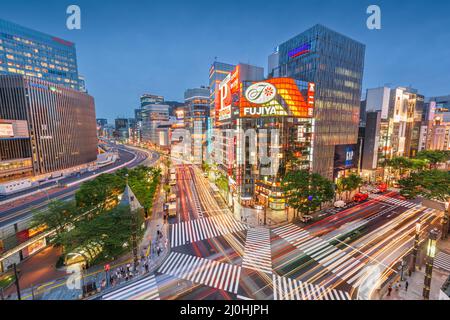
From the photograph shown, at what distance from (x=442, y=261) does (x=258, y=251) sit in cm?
2366

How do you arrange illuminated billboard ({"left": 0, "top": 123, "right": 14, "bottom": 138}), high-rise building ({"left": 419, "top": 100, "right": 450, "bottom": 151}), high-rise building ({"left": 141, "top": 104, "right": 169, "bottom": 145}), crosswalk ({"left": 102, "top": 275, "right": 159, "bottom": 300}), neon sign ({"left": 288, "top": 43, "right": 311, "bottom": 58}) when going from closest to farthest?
crosswalk ({"left": 102, "top": 275, "right": 159, "bottom": 300}), neon sign ({"left": 288, "top": 43, "right": 311, "bottom": 58}), illuminated billboard ({"left": 0, "top": 123, "right": 14, "bottom": 138}), high-rise building ({"left": 419, "top": 100, "right": 450, "bottom": 151}), high-rise building ({"left": 141, "top": 104, "right": 169, "bottom": 145})

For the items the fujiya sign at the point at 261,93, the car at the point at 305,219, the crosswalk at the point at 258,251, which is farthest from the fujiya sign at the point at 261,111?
the crosswalk at the point at 258,251

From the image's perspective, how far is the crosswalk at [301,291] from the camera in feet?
67.8

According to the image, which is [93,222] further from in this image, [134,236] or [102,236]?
[134,236]

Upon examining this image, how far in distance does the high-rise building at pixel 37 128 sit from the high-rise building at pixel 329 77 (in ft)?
242

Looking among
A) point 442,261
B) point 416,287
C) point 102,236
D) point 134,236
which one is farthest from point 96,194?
point 442,261

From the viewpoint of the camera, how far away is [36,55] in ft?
395

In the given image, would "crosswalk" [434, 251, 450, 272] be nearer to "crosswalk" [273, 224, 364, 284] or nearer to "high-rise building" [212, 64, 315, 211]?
"crosswalk" [273, 224, 364, 284]

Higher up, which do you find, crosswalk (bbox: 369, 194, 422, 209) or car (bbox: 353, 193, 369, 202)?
car (bbox: 353, 193, 369, 202)

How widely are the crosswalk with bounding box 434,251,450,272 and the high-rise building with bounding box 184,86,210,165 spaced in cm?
9077

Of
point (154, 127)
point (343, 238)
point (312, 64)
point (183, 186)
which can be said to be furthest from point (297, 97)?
point (154, 127)

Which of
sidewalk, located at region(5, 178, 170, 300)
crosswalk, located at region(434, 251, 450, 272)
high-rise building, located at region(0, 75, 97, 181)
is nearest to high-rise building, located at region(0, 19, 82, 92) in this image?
high-rise building, located at region(0, 75, 97, 181)

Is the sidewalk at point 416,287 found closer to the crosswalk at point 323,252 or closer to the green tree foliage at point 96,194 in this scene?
the crosswalk at point 323,252

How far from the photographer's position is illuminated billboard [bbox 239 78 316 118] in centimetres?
4256
